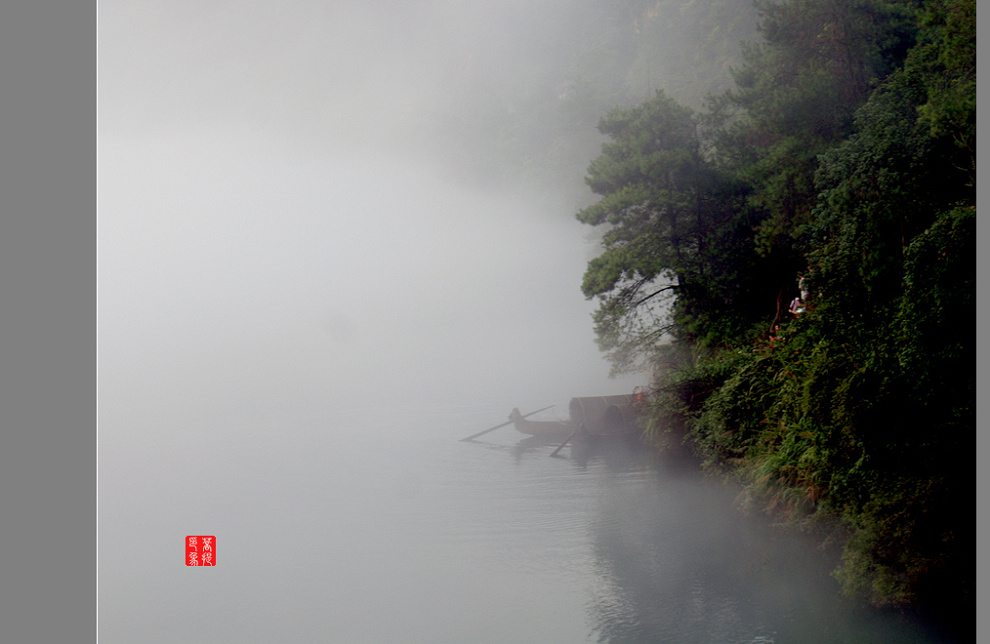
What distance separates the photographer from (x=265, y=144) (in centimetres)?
1902

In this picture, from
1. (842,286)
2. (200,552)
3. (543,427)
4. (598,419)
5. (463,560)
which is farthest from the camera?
(543,427)

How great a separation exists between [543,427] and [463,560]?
6.75m

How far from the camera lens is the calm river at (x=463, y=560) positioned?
14.5ft

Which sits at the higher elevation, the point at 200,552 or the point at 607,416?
the point at 607,416

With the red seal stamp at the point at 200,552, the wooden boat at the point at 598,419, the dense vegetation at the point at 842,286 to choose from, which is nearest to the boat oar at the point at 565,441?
the wooden boat at the point at 598,419

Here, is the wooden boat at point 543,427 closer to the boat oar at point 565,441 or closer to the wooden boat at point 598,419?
the wooden boat at point 598,419

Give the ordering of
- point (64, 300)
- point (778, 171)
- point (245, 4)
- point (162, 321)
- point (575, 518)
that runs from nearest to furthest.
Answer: point (64, 300) < point (778, 171) < point (575, 518) < point (245, 4) < point (162, 321)

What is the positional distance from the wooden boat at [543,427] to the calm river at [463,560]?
1.43 metres

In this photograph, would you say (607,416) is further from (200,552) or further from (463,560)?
(200,552)

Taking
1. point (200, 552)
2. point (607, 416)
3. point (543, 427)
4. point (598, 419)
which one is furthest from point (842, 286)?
point (543, 427)

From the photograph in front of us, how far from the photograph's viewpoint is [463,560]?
601 centimetres

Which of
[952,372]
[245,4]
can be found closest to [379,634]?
[952,372]

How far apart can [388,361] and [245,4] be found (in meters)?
9.16

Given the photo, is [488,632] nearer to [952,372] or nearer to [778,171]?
[952,372]
